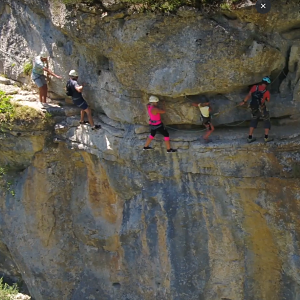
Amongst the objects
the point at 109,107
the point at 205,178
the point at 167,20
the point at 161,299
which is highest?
the point at 167,20

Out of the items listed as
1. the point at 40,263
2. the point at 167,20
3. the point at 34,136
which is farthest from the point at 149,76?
the point at 40,263

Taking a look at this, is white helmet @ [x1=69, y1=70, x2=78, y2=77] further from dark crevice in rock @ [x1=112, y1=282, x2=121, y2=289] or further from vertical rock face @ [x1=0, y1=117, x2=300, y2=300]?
dark crevice in rock @ [x1=112, y1=282, x2=121, y2=289]

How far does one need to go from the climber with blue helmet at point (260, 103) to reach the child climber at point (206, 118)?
2.15ft

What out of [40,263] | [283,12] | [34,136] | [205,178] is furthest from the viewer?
[40,263]

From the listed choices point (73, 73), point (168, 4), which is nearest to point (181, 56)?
point (168, 4)

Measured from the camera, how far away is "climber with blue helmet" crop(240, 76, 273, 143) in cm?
922

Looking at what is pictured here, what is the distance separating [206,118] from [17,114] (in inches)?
165

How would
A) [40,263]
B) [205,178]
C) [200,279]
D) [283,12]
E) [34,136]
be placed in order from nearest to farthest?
[283,12], [205,178], [200,279], [34,136], [40,263]

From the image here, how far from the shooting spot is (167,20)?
9.08m

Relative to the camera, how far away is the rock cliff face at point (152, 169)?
30.3 feet

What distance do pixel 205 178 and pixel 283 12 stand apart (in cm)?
331

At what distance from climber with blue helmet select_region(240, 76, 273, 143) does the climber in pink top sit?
1.54 m

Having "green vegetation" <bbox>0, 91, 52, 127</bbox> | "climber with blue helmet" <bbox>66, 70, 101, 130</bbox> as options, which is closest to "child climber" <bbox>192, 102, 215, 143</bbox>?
"climber with blue helmet" <bbox>66, 70, 101, 130</bbox>

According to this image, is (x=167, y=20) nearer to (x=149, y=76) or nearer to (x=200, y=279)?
(x=149, y=76)
